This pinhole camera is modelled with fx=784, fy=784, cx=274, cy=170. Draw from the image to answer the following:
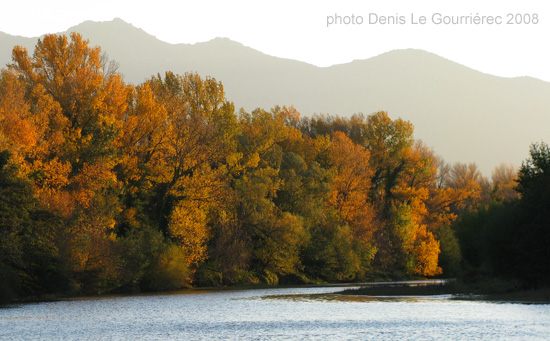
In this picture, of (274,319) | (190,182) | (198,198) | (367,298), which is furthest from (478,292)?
(190,182)

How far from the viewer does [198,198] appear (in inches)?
3105

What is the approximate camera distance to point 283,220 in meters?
87.9

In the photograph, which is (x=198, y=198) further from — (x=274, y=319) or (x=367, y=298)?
(x=274, y=319)

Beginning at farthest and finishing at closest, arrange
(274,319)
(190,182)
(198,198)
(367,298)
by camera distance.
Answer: (198,198), (190,182), (367,298), (274,319)

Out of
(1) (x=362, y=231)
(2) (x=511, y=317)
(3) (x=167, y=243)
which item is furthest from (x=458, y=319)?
(1) (x=362, y=231)

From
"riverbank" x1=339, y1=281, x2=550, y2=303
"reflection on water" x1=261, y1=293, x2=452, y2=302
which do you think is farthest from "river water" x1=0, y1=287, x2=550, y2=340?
"riverbank" x1=339, y1=281, x2=550, y2=303

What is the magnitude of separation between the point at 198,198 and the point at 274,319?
36.4 metres

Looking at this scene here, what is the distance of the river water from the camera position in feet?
115

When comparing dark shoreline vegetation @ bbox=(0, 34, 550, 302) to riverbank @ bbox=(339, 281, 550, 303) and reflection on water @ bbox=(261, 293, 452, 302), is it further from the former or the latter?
reflection on water @ bbox=(261, 293, 452, 302)

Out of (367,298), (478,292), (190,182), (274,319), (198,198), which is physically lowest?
(274,319)

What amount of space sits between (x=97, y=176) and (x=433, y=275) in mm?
61874

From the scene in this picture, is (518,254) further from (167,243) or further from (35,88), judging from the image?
(35,88)

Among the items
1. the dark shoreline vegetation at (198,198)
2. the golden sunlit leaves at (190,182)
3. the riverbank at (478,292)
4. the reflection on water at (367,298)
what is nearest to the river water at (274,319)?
the reflection on water at (367,298)

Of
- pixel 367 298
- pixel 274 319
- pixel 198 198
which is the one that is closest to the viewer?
pixel 274 319
